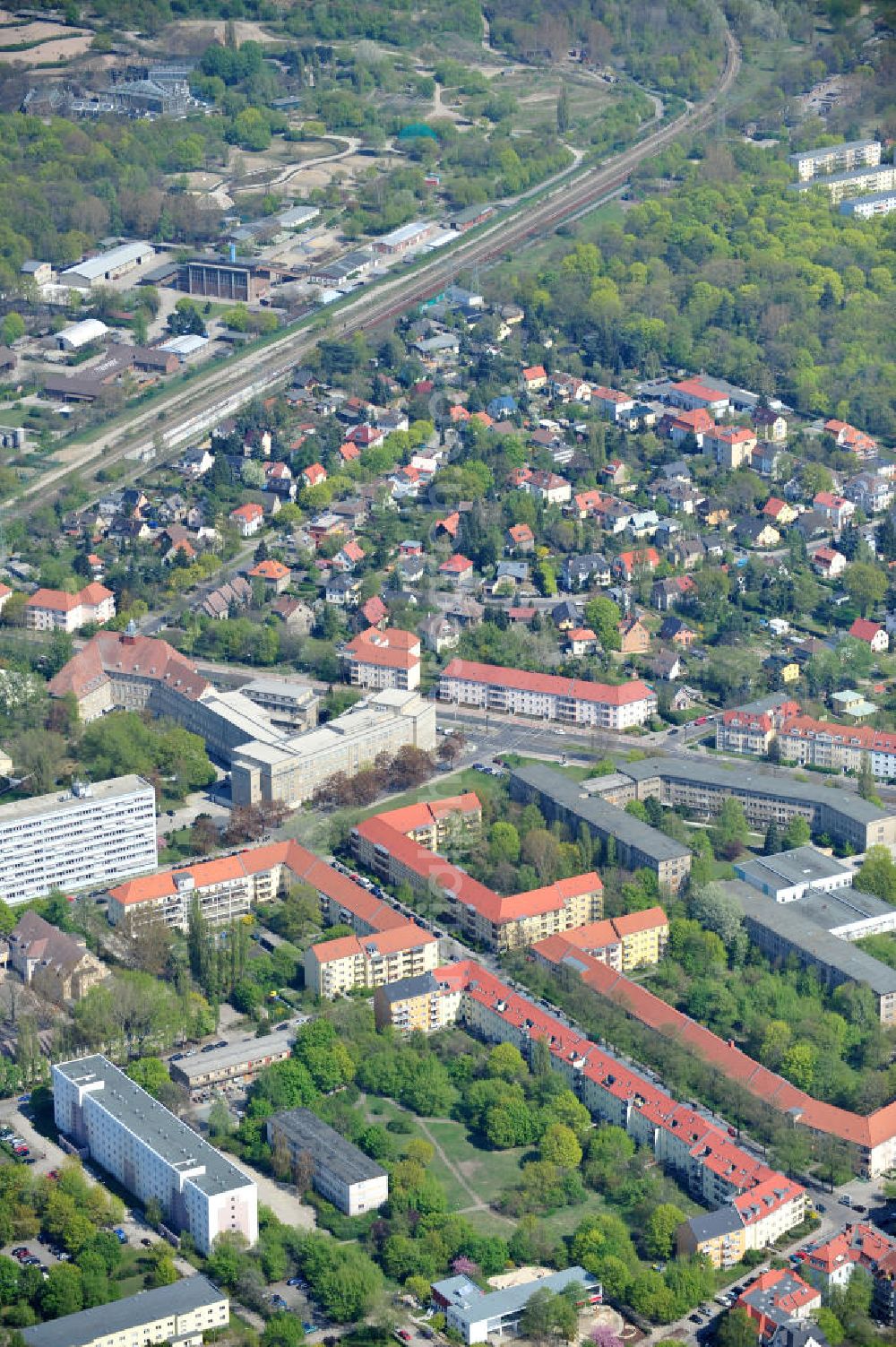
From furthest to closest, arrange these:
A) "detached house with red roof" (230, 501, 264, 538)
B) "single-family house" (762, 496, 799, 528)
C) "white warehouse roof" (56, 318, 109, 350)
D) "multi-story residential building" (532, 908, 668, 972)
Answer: "white warehouse roof" (56, 318, 109, 350), "single-family house" (762, 496, 799, 528), "detached house with red roof" (230, 501, 264, 538), "multi-story residential building" (532, 908, 668, 972)

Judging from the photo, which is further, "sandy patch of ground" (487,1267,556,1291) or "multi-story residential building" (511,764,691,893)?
"multi-story residential building" (511,764,691,893)

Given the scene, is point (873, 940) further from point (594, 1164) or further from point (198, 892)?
point (198, 892)

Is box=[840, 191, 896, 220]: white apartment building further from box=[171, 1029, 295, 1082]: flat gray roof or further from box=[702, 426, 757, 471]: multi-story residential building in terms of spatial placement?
box=[171, 1029, 295, 1082]: flat gray roof

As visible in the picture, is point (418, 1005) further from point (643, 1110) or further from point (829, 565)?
point (829, 565)

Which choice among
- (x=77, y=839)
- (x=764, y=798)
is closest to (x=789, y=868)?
(x=764, y=798)

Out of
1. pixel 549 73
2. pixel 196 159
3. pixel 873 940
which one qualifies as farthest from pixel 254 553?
pixel 549 73

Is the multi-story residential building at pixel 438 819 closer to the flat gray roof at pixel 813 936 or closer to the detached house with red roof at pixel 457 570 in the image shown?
the flat gray roof at pixel 813 936

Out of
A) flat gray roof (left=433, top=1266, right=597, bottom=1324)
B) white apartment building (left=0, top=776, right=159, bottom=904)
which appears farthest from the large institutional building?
flat gray roof (left=433, top=1266, right=597, bottom=1324)
